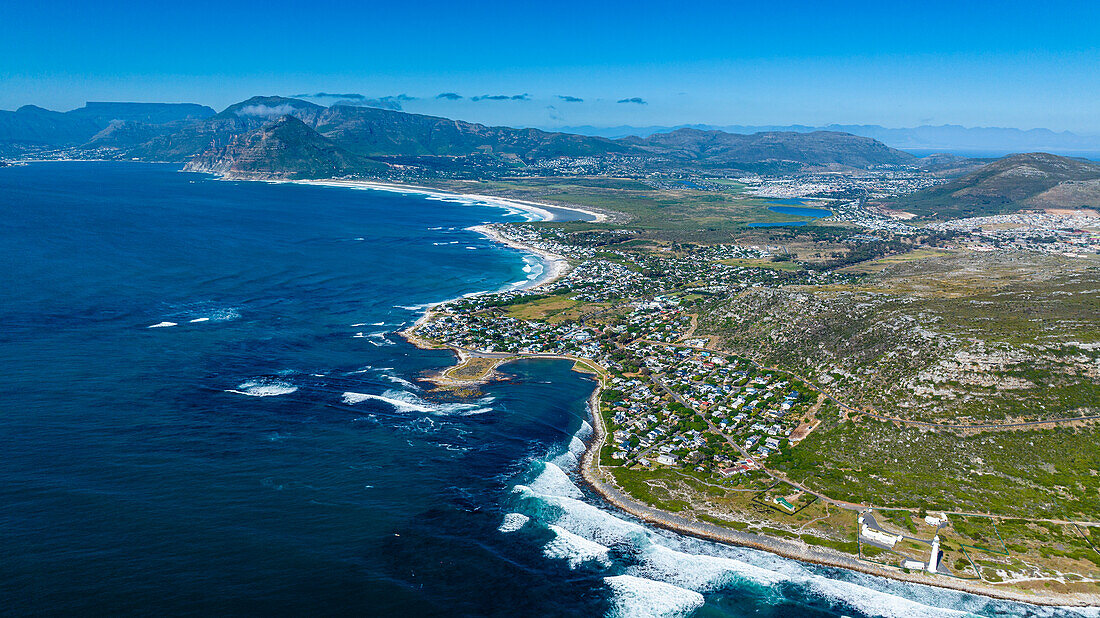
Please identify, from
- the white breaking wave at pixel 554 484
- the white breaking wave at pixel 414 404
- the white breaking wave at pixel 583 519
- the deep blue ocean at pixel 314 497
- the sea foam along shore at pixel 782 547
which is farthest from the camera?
the white breaking wave at pixel 414 404

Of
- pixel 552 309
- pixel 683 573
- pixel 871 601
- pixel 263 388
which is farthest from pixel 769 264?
pixel 263 388

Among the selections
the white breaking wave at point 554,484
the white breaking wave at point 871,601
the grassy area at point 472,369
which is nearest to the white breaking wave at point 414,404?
the grassy area at point 472,369

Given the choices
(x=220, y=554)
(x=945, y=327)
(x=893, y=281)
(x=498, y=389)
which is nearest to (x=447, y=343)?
(x=498, y=389)

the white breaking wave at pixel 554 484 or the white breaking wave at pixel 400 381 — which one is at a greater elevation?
the white breaking wave at pixel 400 381

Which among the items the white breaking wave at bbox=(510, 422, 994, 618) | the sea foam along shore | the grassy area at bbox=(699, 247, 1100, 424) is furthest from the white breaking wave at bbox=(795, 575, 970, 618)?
the grassy area at bbox=(699, 247, 1100, 424)

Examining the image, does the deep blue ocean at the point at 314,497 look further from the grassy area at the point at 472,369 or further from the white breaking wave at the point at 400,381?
the grassy area at the point at 472,369

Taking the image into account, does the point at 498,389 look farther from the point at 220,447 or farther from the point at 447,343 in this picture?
the point at 220,447

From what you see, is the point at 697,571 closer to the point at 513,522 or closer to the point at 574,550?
the point at 574,550
